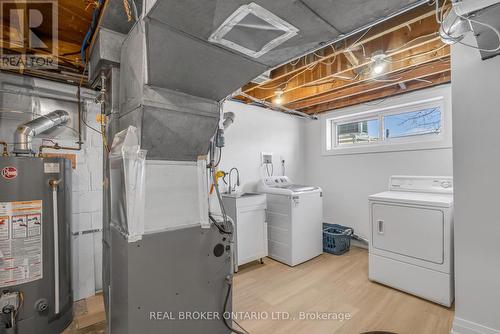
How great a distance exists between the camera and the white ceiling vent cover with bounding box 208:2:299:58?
876 millimetres

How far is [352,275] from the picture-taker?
2.65m

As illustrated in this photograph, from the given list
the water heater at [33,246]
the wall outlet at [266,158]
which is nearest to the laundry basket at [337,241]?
the wall outlet at [266,158]

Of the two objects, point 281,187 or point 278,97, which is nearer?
point 278,97

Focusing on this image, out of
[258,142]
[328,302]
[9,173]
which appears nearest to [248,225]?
[328,302]

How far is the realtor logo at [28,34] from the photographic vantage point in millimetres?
1423

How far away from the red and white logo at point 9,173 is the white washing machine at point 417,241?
317 cm

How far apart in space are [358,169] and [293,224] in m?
1.50

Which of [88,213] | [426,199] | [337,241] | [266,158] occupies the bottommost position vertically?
[337,241]

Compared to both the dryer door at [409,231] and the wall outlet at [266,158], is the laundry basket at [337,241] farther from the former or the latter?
the wall outlet at [266,158]

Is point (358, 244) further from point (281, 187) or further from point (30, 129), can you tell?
point (30, 129)

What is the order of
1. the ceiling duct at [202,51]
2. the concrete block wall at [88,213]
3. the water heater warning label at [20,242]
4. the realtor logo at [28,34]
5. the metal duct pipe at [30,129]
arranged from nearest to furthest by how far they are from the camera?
1. the ceiling duct at [202,51]
2. the realtor logo at [28,34]
3. the water heater warning label at [20,242]
4. the metal duct pipe at [30,129]
5. the concrete block wall at [88,213]

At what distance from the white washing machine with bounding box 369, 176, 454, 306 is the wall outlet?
1.60m

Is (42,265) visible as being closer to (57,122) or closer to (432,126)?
(57,122)

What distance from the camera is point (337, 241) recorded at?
3.25 meters
